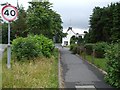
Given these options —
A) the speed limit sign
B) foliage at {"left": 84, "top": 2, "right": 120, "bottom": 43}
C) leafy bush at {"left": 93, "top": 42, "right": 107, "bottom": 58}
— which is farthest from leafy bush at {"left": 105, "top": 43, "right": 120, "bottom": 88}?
foliage at {"left": 84, "top": 2, "right": 120, "bottom": 43}

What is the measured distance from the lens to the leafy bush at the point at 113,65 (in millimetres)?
10711

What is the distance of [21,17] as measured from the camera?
43.0m

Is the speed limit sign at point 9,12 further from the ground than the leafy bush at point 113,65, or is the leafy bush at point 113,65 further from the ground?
the speed limit sign at point 9,12

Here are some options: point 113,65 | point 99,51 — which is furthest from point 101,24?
point 113,65

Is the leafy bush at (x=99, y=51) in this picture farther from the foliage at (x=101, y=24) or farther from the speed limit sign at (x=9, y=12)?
the speed limit sign at (x=9, y=12)

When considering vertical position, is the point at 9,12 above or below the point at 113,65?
above

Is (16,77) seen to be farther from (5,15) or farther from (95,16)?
(95,16)

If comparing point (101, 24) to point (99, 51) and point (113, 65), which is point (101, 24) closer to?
point (99, 51)

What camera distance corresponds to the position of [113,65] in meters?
11.1

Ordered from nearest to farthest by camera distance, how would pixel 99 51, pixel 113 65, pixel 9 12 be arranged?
pixel 113 65
pixel 9 12
pixel 99 51

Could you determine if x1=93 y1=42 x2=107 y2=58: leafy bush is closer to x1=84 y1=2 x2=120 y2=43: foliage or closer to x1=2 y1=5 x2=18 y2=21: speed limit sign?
x1=84 y1=2 x2=120 y2=43: foliage

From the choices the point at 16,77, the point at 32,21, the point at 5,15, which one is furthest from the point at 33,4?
the point at 16,77

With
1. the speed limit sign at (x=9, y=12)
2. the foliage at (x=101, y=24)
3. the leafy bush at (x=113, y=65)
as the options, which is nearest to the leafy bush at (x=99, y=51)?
the leafy bush at (x=113, y=65)

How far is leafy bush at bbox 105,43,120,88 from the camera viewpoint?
422 inches
